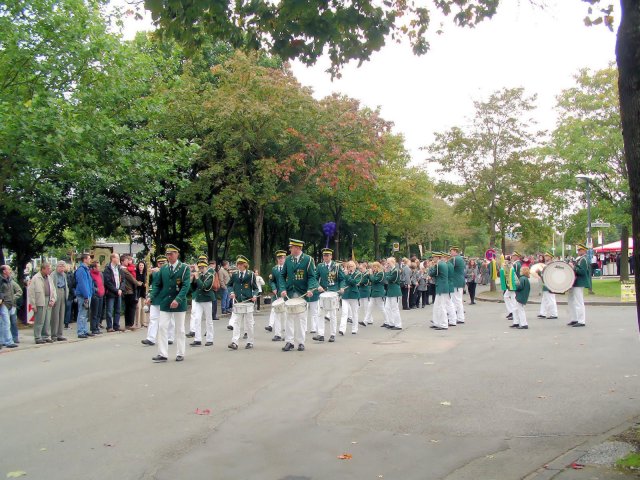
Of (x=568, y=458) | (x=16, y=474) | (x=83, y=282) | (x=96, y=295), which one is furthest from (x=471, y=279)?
(x=16, y=474)

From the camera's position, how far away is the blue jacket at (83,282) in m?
16.8

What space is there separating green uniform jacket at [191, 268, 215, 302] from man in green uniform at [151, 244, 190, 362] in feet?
5.95

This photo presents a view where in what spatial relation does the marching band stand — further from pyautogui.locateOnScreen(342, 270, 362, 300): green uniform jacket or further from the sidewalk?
the sidewalk

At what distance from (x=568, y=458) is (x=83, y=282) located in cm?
1382

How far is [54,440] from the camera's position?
6.80m

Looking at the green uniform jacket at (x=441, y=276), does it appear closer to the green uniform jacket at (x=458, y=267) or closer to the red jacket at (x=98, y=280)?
the green uniform jacket at (x=458, y=267)

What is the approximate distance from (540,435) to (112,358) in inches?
341

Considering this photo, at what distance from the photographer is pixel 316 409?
315 inches

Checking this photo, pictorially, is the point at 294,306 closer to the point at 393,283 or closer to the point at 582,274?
the point at 393,283

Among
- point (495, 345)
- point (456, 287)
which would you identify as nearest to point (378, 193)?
point (456, 287)

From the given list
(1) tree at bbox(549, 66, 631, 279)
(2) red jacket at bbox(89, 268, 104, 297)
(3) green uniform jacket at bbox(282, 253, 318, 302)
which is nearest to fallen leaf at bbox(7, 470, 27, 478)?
(3) green uniform jacket at bbox(282, 253, 318, 302)

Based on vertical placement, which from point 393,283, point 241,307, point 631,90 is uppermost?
point 631,90

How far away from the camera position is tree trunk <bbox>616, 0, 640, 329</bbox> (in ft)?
18.3

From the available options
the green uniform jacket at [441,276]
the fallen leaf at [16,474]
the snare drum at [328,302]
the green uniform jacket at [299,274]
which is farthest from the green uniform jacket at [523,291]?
the fallen leaf at [16,474]
